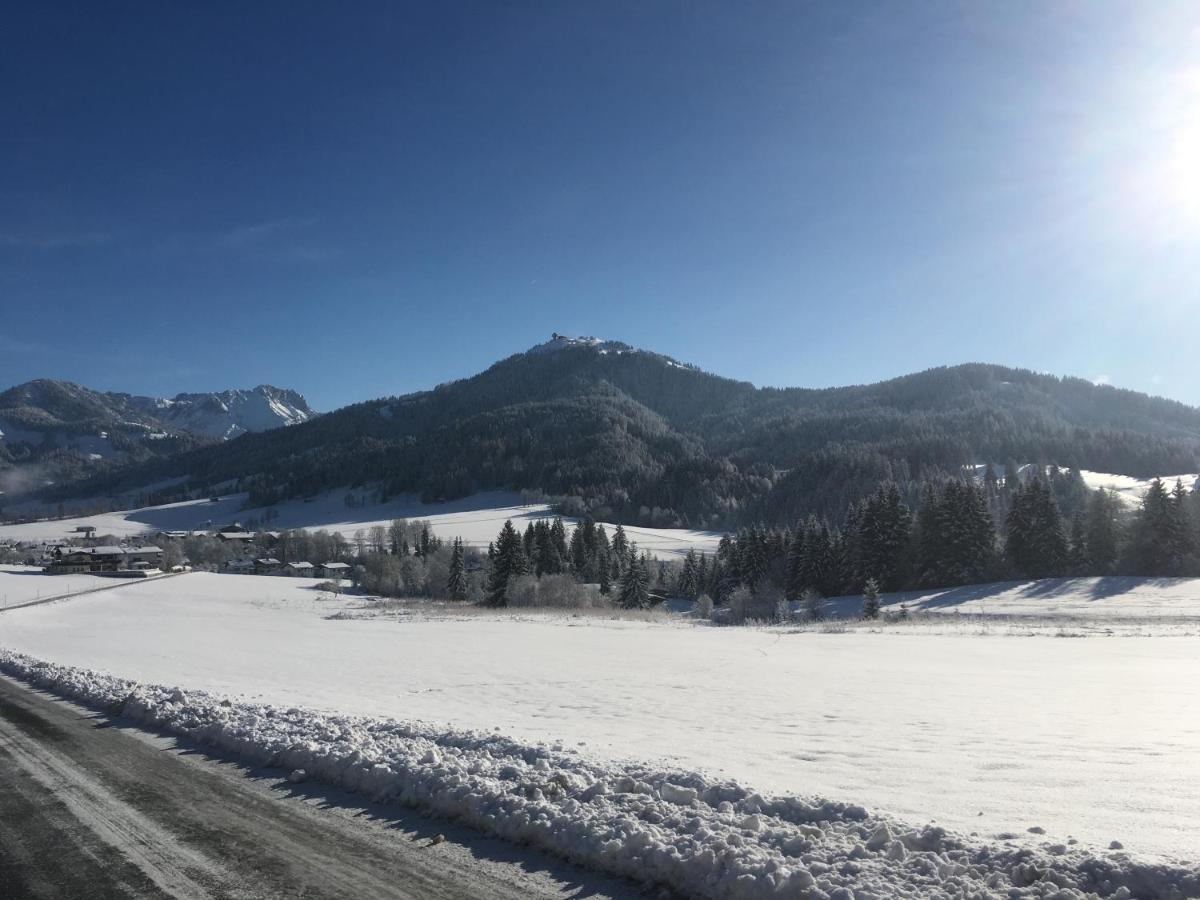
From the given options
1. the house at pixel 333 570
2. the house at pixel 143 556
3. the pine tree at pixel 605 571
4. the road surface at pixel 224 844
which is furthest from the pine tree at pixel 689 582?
the house at pixel 143 556

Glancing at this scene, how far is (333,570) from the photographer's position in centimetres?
12619

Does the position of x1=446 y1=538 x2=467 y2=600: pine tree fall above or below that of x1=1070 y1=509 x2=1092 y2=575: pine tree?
below

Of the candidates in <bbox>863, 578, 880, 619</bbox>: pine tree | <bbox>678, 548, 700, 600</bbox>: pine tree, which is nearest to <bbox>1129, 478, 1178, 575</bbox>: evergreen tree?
<bbox>863, 578, 880, 619</bbox>: pine tree

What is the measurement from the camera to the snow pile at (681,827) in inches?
205

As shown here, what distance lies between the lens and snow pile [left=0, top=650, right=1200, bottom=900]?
5.21 m

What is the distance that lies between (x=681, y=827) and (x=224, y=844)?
4514 mm

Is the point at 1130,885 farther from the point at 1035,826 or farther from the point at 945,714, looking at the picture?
the point at 945,714

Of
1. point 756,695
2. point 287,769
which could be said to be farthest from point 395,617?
point 287,769

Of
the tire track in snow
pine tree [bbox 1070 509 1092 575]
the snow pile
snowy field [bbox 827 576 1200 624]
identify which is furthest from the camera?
pine tree [bbox 1070 509 1092 575]

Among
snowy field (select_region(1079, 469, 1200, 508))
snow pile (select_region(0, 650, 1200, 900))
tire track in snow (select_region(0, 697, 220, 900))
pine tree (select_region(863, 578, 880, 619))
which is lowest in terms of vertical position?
pine tree (select_region(863, 578, 880, 619))

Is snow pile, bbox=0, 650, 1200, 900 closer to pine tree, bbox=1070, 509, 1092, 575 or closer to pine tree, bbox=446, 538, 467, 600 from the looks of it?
pine tree, bbox=1070, 509, 1092, 575

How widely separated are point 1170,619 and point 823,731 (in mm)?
38124

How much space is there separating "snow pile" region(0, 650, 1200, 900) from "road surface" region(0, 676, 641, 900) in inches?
12.6

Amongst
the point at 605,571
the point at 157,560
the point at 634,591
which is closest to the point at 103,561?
the point at 157,560
